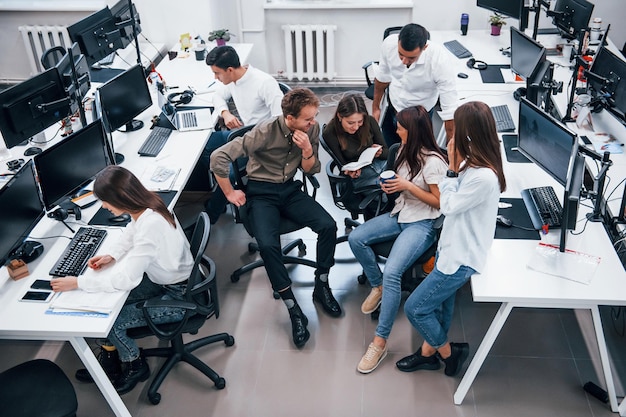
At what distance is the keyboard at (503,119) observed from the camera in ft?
13.6

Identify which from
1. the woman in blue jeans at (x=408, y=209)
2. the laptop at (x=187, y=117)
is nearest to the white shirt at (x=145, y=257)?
the woman in blue jeans at (x=408, y=209)

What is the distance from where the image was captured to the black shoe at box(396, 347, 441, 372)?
10.9ft

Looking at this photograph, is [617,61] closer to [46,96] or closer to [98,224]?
[98,224]

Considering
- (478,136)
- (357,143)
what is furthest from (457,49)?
(478,136)

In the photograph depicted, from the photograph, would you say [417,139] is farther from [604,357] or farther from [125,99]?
[125,99]

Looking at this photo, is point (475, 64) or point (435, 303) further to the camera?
point (475, 64)

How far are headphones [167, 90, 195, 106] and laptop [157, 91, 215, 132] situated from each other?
13 cm

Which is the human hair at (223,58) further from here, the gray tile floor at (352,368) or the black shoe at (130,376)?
the black shoe at (130,376)

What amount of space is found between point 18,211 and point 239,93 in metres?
1.72

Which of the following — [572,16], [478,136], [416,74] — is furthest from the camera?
[572,16]

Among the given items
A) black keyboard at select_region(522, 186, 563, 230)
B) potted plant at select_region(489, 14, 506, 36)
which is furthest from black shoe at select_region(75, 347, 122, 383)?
potted plant at select_region(489, 14, 506, 36)

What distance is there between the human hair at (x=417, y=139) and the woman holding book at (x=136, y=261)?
51.6 inches

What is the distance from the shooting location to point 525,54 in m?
4.43

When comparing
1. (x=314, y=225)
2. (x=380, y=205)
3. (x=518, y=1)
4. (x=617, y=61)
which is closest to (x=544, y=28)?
(x=518, y=1)
